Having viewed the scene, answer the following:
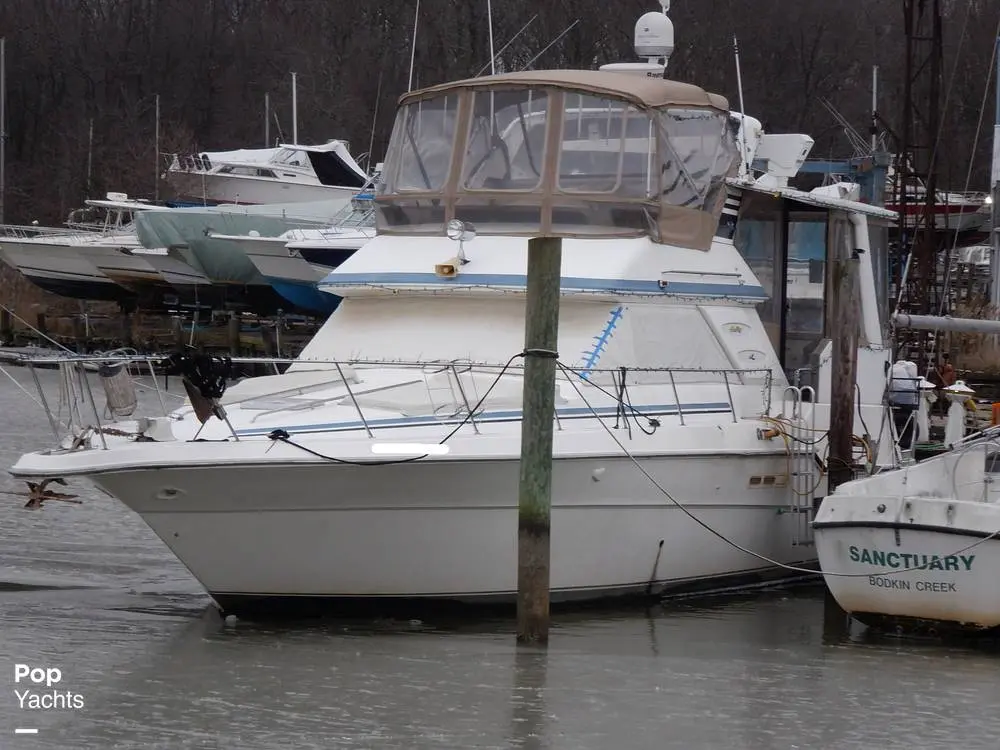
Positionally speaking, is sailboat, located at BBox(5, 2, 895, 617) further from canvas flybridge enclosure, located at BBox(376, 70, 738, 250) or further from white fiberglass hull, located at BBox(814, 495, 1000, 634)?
white fiberglass hull, located at BBox(814, 495, 1000, 634)

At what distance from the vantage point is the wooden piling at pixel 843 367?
45.1 feet

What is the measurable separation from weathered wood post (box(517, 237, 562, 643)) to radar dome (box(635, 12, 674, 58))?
552 centimetres

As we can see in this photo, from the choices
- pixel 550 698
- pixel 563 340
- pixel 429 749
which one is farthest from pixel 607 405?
pixel 429 749

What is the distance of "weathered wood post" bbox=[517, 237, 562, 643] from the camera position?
433 inches

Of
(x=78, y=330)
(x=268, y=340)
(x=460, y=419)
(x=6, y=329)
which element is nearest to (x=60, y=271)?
(x=78, y=330)

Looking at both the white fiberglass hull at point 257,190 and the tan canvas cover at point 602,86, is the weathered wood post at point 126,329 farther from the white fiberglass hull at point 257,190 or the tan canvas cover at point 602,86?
the tan canvas cover at point 602,86

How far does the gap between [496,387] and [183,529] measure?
2.45 m

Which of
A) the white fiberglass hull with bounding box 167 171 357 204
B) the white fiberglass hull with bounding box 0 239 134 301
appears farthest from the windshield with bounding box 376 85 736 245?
the white fiberglass hull with bounding box 167 171 357 204

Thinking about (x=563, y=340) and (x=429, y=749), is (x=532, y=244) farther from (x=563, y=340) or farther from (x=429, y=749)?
(x=429, y=749)

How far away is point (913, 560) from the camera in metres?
12.0

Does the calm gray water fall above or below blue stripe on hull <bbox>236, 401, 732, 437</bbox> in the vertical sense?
below

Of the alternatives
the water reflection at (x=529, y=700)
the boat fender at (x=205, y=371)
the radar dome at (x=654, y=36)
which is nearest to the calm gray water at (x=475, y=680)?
the water reflection at (x=529, y=700)

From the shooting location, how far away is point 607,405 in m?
12.7

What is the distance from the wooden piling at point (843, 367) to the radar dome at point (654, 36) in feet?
11.0
